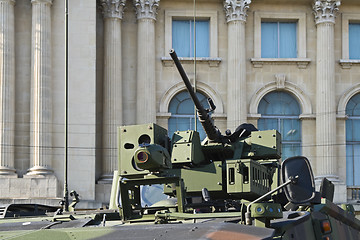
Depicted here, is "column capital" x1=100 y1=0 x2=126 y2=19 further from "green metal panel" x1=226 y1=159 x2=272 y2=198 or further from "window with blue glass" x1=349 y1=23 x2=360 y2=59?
"green metal panel" x1=226 y1=159 x2=272 y2=198

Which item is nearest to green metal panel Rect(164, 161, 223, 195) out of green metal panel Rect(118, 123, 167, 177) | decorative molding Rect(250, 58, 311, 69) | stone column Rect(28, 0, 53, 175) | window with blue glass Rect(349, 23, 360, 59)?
green metal panel Rect(118, 123, 167, 177)

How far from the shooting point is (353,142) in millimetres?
47688

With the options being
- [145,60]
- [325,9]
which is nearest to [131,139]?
[145,60]

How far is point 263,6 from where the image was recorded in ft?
156

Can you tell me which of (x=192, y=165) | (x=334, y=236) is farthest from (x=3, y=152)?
(x=334, y=236)

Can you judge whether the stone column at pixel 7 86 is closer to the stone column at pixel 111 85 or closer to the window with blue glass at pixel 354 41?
the stone column at pixel 111 85

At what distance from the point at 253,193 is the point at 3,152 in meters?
30.5

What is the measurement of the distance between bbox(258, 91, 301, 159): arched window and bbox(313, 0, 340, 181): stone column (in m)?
1.02

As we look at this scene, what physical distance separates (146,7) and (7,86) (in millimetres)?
7778

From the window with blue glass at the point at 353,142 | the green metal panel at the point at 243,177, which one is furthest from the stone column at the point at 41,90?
the green metal panel at the point at 243,177

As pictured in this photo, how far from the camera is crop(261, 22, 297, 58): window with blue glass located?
47.2 metres

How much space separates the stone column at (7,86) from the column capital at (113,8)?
472 cm

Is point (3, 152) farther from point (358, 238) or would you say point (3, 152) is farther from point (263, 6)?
point (358, 238)

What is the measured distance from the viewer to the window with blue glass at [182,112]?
46188mm
